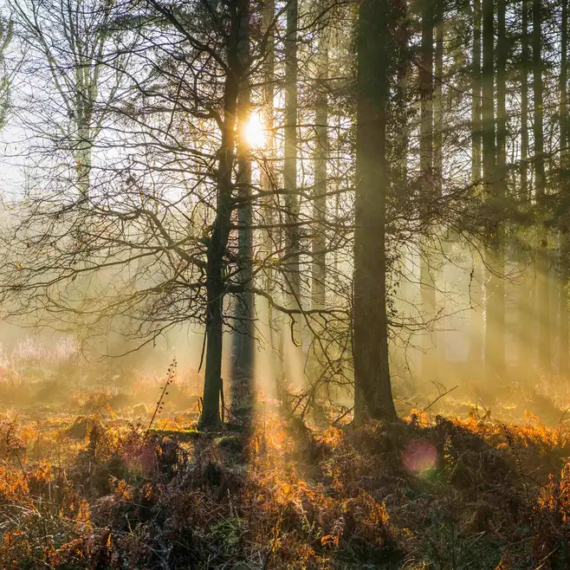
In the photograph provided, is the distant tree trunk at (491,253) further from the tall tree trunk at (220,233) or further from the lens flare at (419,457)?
the lens flare at (419,457)

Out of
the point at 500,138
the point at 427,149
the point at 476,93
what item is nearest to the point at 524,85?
the point at 476,93

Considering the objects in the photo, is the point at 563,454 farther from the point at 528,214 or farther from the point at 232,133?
the point at 528,214

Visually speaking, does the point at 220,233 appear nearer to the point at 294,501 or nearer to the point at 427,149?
the point at 427,149

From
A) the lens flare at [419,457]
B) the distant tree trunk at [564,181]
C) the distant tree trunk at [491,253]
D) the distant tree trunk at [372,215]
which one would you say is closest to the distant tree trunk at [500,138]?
the distant tree trunk at [491,253]

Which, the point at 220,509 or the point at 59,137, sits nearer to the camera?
the point at 220,509

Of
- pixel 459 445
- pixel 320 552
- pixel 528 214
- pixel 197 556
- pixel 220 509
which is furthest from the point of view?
pixel 528 214

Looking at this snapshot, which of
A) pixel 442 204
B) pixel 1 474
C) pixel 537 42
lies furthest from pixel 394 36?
pixel 537 42

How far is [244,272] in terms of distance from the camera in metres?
10.1

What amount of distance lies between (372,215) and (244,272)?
10.4 feet

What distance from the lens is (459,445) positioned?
598 cm

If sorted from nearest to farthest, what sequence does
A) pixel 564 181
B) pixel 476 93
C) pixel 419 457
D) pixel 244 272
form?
pixel 419 457 → pixel 244 272 → pixel 564 181 → pixel 476 93

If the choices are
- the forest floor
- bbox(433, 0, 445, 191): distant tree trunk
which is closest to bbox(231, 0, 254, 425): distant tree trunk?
the forest floor

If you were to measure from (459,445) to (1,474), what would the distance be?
457 centimetres

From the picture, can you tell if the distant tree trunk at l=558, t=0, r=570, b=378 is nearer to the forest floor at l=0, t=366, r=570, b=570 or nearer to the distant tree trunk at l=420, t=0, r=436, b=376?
the distant tree trunk at l=420, t=0, r=436, b=376
